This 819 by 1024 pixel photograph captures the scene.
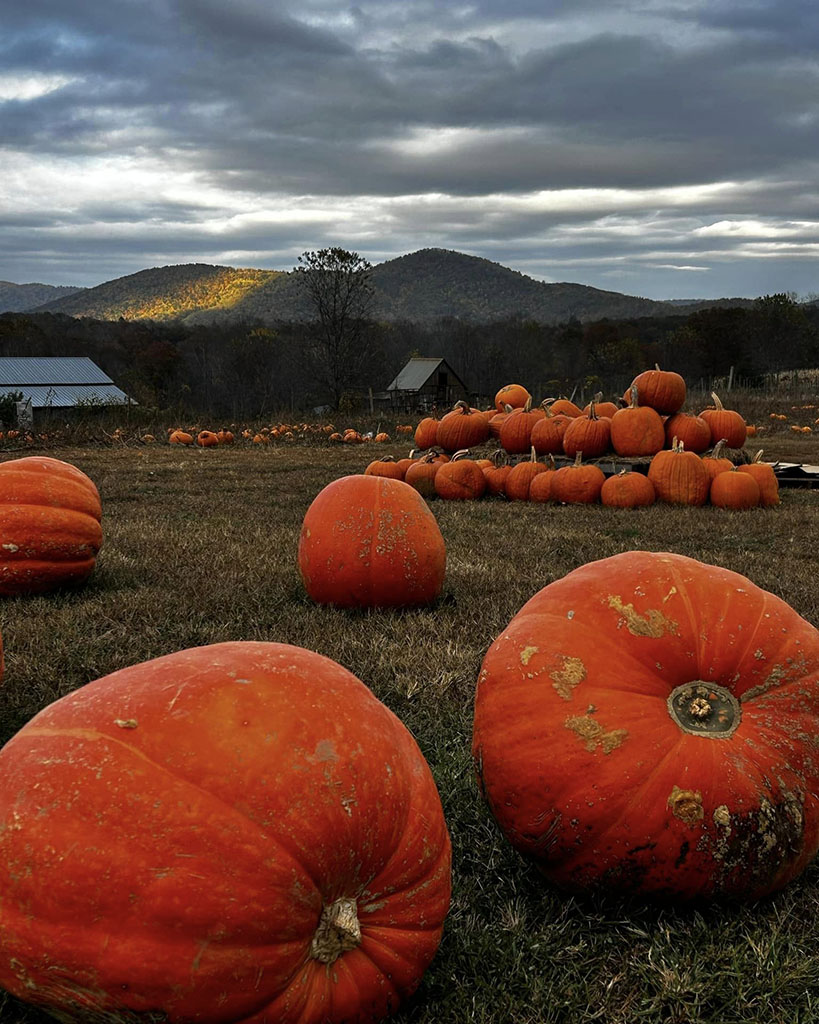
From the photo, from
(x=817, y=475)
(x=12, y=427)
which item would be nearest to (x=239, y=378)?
(x=12, y=427)

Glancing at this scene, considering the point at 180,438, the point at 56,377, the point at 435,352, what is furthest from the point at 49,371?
the point at 180,438

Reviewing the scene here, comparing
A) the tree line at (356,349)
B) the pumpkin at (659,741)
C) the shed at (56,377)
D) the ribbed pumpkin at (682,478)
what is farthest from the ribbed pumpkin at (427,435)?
the shed at (56,377)

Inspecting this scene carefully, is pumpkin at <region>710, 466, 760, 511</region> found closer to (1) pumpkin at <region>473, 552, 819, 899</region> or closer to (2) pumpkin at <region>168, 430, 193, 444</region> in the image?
(1) pumpkin at <region>473, 552, 819, 899</region>

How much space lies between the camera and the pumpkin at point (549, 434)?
11450 mm

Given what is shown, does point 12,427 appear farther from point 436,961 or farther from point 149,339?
point 149,339

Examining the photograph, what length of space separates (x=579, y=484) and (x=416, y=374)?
46.6 meters

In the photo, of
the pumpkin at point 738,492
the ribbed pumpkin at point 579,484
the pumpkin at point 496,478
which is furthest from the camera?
the pumpkin at point 496,478

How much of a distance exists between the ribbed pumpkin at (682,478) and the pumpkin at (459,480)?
2321 mm

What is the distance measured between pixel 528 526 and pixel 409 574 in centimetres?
357

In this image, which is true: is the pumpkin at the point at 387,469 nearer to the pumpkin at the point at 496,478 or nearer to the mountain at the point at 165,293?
the pumpkin at the point at 496,478

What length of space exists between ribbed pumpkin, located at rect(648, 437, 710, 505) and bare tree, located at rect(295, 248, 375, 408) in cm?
2879

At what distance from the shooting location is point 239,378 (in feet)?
172

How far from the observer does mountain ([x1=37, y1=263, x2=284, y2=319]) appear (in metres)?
107

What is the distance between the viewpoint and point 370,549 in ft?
15.2
